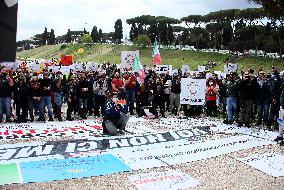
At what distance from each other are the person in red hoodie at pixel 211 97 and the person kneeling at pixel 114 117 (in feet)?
15.9

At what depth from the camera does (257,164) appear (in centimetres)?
947

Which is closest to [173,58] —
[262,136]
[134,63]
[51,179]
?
[134,63]

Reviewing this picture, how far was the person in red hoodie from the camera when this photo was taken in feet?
55.0

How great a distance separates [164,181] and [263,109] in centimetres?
749

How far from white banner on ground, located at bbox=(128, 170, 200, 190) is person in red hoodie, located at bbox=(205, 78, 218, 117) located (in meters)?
8.38

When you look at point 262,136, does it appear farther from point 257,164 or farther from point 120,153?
point 120,153

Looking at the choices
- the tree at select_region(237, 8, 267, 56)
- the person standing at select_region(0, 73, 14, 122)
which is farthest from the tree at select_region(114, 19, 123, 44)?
the person standing at select_region(0, 73, 14, 122)

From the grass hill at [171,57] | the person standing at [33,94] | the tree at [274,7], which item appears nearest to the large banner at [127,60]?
the person standing at [33,94]

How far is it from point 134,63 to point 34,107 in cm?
455

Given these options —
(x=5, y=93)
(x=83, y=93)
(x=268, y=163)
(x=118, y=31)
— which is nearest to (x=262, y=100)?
(x=268, y=163)

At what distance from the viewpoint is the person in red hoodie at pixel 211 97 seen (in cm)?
1675

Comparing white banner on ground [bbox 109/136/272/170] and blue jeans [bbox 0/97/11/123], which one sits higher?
blue jeans [bbox 0/97/11/123]

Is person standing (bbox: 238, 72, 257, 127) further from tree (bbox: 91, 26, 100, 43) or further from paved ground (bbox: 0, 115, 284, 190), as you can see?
tree (bbox: 91, 26, 100, 43)

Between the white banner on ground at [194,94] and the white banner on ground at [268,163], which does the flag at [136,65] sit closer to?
the white banner on ground at [194,94]
